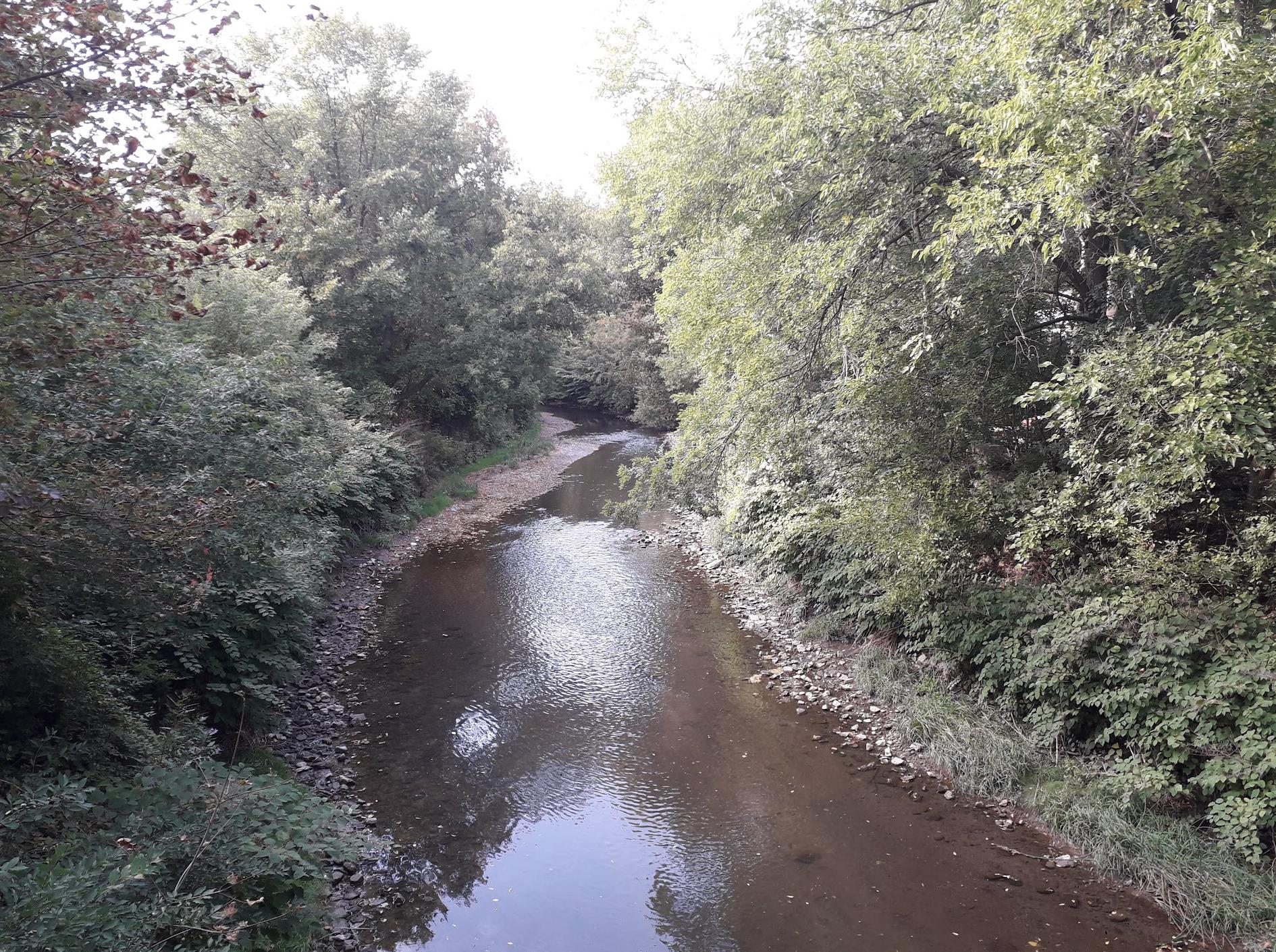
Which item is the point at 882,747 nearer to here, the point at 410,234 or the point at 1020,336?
the point at 1020,336

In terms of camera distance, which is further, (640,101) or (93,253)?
(640,101)

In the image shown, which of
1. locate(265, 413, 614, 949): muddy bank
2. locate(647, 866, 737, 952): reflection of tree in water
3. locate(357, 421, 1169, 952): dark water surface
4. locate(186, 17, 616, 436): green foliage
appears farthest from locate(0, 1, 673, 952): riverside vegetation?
locate(186, 17, 616, 436): green foliage

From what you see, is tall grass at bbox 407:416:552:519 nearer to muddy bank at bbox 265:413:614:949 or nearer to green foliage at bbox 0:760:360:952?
muddy bank at bbox 265:413:614:949

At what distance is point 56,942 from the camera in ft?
9.94

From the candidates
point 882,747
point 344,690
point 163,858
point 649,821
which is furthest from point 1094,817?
point 344,690

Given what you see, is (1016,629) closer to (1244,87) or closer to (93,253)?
(1244,87)

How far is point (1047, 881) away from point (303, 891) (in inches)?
223

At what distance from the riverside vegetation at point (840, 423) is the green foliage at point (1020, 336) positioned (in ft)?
0.15

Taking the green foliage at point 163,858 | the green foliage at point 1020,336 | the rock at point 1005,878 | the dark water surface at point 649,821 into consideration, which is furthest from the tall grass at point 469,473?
the rock at point 1005,878

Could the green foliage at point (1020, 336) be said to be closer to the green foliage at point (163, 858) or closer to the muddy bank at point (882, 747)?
the muddy bank at point (882, 747)

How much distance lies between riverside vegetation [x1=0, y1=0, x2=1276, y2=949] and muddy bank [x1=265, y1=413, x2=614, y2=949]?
1.50 feet

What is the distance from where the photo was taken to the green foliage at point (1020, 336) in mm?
5105

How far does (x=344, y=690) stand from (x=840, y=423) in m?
6.89

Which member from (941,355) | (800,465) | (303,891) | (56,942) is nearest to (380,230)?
(800,465)
